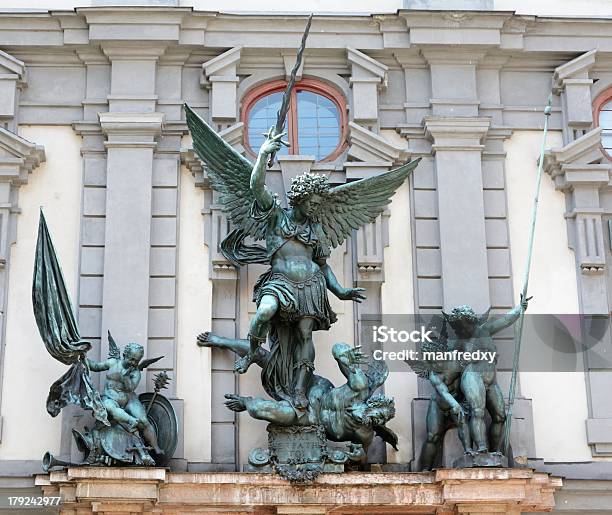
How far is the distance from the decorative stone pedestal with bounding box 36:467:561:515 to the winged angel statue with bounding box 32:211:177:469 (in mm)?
314

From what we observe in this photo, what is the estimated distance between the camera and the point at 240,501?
15.0 metres

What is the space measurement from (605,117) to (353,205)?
349 cm

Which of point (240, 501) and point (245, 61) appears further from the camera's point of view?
point (245, 61)

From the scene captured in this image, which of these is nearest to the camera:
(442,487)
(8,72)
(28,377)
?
(442,487)

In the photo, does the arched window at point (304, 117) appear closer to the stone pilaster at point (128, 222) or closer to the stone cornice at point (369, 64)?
the stone cornice at point (369, 64)

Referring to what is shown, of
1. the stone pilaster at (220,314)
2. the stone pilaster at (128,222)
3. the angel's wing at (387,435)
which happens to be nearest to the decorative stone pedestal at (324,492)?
the angel's wing at (387,435)

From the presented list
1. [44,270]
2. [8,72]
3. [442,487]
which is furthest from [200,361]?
[8,72]

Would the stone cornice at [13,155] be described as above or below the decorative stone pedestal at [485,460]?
above

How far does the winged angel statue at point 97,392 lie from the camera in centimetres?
1508

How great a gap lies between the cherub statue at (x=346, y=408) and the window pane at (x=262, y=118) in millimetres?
2900

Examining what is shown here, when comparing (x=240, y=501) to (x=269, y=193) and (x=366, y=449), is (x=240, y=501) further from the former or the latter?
(x=269, y=193)

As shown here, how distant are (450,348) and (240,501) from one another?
9.02 ft

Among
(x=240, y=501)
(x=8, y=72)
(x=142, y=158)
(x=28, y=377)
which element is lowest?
(x=240, y=501)

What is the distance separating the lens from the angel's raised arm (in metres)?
15.5
